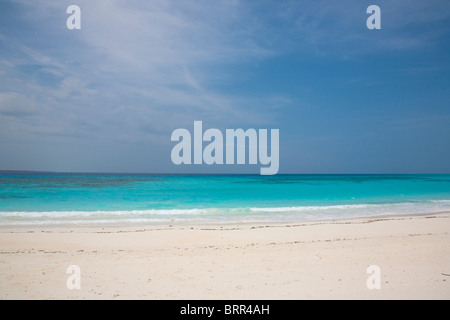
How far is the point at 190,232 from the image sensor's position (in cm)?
1034

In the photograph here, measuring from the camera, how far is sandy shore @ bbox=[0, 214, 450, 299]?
4.77 m

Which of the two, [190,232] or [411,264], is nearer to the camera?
[411,264]

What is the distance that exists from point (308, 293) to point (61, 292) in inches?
166

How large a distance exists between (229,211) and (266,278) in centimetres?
1207

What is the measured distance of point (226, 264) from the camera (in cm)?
630

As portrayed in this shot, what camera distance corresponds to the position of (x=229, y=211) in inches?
685

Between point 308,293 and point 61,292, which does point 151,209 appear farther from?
point 308,293

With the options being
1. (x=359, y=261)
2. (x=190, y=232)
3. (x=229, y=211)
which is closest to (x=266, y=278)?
(x=359, y=261)

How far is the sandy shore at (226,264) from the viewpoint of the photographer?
15.6 feet
